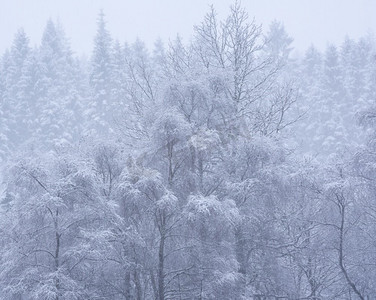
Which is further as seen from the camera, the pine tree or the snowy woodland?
the pine tree

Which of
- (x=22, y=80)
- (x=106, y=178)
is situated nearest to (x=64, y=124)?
(x=22, y=80)

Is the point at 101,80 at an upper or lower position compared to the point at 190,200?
upper

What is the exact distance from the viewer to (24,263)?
9688 millimetres

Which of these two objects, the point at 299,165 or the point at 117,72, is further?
the point at 117,72

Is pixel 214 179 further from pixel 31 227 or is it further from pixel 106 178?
pixel 31 227

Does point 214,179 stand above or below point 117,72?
below

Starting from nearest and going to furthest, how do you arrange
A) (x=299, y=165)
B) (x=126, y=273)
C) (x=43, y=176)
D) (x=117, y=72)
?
1. (x=43, y=176)
2. (x=126, y=273)
3. (x=299, y=165)
4. (x=117, y=72)

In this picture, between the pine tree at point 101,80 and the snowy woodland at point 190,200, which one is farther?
the pine tree at point 101,80

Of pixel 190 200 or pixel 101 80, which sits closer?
pixel 190 200

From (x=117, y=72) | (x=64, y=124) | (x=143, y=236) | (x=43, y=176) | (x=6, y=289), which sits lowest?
(x=6, y=289)

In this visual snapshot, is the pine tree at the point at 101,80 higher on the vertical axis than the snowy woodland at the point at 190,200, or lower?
higher

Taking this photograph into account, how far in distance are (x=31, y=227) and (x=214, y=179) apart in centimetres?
485

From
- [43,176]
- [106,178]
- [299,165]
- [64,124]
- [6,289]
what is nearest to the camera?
[6,289]

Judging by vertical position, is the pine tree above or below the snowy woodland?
above
